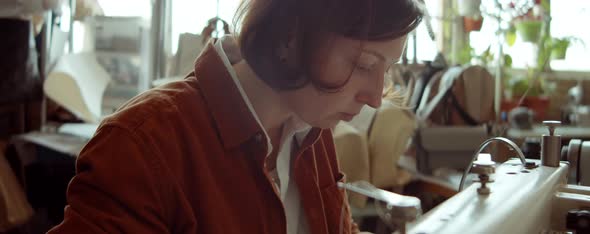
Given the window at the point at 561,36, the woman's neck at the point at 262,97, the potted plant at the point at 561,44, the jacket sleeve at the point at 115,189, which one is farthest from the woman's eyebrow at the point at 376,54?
the potted plant at the point at 561,44

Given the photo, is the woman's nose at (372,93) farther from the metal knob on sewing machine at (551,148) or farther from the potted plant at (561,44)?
the potted plant at (561,44)

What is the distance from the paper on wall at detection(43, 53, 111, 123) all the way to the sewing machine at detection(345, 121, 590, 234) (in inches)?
60.1

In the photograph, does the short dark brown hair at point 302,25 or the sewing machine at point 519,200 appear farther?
the short dark brown hair at point 302,25

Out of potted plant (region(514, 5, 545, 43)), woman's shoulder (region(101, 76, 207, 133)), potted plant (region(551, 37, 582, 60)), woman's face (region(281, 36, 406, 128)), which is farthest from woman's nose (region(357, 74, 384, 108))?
potted plant (region(551, 37, 582, 60))

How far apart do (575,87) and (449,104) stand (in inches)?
44.9

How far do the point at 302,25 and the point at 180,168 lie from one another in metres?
0.24

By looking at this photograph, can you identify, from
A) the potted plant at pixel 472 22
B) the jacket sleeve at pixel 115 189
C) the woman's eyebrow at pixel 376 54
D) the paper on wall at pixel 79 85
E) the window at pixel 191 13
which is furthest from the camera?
the potted plant at pixel 472 22

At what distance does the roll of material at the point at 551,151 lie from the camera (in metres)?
0.91

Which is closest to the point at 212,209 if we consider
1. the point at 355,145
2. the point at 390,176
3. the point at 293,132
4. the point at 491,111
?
the point at 293,132

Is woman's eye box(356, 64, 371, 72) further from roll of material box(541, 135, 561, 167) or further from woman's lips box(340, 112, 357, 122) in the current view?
roll of material box(541, 135, 561, 167)

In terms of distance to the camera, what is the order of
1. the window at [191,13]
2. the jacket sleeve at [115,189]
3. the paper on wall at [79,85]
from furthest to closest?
the window at [191,13] < the paper on wall at [79,85] < the jacket sleeve at [115,189]

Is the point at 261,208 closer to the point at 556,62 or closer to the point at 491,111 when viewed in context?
the point at 491,111

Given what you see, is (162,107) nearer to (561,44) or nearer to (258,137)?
(258,137)

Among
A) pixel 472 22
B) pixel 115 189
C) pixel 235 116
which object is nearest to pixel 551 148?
pixel 235 116
